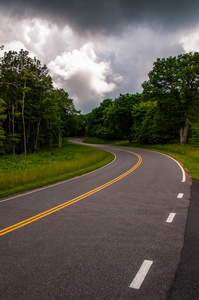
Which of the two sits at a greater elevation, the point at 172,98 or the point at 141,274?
the point at 172,98

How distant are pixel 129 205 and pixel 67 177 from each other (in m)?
7.80

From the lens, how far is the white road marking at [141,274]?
330cm

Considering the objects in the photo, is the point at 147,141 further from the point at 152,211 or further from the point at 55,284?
the point at 55,284

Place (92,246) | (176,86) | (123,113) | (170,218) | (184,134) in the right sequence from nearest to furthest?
(92,246)
(170,218)
(176,86)
(184,134)
(123,113)

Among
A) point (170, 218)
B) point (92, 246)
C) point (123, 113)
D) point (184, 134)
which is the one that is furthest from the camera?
point (123, 113)

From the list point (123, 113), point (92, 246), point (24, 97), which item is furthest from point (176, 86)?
point (92, 246)

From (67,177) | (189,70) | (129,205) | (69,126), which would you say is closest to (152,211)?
(129,205)

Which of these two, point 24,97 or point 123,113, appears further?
point 123,113

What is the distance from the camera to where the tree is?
29.1 m

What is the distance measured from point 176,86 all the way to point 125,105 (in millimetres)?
18189

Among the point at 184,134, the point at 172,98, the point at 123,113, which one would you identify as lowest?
the point at 184,134

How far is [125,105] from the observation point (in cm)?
4716

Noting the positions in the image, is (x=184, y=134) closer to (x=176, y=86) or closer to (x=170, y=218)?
(x=176, y=86)

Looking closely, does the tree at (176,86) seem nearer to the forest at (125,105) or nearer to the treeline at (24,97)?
the forest at (125,105)
